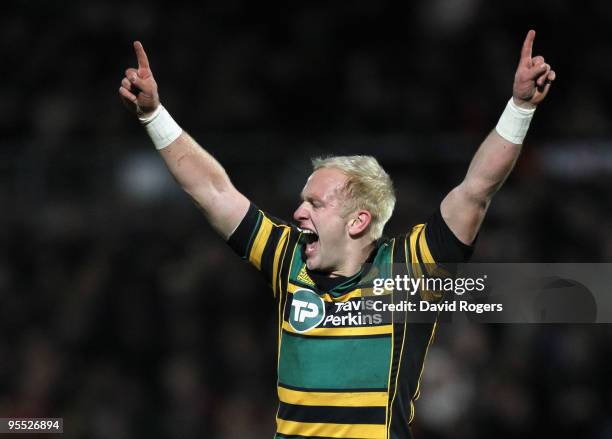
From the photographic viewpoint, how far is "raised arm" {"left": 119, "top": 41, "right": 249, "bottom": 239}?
5020 mm

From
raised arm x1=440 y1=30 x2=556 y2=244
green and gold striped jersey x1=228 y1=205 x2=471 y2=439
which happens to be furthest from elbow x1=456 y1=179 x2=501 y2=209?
green and gold striped jersey x1=228 y1=205 x2=471 y2=439

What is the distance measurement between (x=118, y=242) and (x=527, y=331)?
3757mm

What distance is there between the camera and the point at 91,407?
8641 millimetres

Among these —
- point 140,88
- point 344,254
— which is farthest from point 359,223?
point 140,88

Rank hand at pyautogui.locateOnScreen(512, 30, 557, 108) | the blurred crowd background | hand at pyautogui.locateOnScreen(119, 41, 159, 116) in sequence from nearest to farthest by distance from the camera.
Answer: hand at pyautogui.locateOnScreen(512, 30, 557, 108) < hand at pyautogui.locateOnScreen(119, 41, 159, 116) < the blurred crowd background

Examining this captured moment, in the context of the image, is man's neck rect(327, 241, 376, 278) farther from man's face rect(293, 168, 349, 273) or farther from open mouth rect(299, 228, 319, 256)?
open mouth rect(299, 228, 319, 256)

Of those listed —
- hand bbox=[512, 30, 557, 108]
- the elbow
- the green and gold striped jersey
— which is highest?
hand bbox=[512, 30, 557, 108]

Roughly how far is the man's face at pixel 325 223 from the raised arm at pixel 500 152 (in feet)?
1.92

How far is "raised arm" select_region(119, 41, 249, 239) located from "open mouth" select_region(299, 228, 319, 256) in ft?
1.14

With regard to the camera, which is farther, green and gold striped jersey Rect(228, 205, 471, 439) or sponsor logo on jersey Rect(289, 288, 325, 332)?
sponsor logo on jersey Rect(289, 288, 325, 332)

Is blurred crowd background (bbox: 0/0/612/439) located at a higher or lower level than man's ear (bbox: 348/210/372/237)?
higher

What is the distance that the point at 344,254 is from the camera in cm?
487

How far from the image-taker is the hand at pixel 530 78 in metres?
4.43
